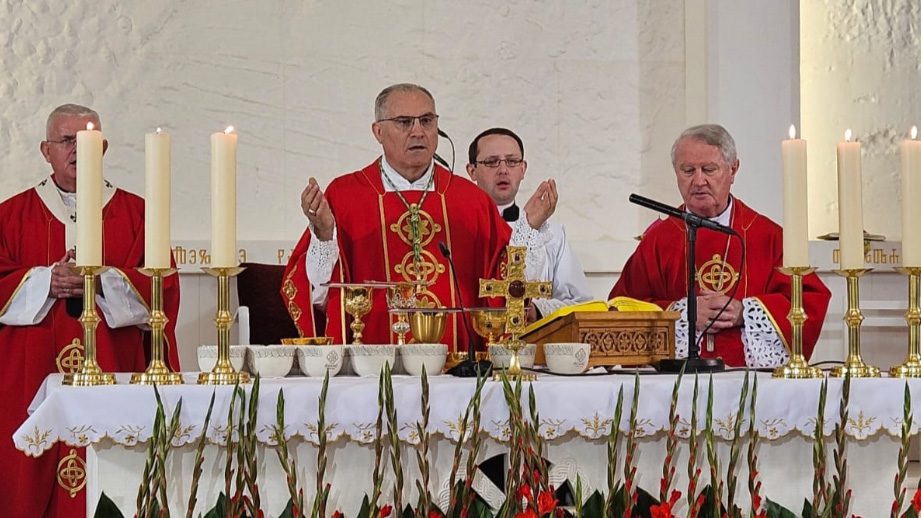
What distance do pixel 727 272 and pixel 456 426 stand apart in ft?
8.13

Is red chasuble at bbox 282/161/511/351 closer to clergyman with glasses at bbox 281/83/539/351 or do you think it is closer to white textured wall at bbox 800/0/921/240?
clergyman with glasses at bbox 281/83/539/351

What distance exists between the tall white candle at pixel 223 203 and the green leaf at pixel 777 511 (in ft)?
4.71

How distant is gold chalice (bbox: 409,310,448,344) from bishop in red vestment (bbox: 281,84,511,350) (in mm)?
906

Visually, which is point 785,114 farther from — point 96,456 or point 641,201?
point 96,456

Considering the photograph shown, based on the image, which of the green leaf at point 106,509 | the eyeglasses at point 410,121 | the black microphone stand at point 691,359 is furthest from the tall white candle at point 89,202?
the eyeglasses at point 410,121

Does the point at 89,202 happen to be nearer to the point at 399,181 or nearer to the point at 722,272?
the point at 399,181

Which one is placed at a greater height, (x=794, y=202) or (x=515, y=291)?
(x=794, y=202)

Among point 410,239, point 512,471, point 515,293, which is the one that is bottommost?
point 512,471

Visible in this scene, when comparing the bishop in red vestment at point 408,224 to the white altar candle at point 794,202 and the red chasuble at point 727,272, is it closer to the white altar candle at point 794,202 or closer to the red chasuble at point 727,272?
the red chasuble at point 727,272

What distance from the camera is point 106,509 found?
9.96ft

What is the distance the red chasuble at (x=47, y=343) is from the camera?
17.4 feet

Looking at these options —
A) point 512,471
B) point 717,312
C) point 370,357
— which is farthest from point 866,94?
point 512,471

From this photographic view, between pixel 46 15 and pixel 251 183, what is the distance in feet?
4.65

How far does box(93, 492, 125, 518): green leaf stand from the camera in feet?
9.95
